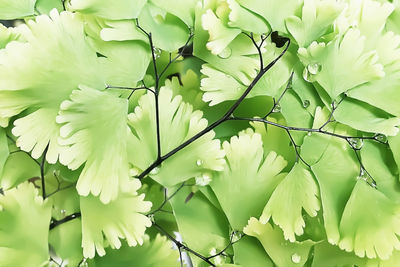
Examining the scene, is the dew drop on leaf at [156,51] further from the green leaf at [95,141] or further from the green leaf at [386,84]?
the green leaf at [386,84]

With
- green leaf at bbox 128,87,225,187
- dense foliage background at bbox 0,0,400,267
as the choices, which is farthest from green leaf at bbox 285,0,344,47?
green leaf at bbox 128,87,225,187

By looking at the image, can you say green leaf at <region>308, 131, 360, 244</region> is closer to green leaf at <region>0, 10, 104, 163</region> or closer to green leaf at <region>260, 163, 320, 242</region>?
green leaf at <region>260, 163, 320, 242</region>

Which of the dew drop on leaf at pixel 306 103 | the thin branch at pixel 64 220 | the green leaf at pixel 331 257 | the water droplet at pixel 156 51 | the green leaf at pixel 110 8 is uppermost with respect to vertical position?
the green leaf at pixel 110 8

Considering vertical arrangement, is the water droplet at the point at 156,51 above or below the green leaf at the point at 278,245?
above

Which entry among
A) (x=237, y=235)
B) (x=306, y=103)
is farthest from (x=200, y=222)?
(x=306, y=103)

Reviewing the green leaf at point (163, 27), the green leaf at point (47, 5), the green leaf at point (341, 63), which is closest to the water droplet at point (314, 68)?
the green leaf at point (341, 63)

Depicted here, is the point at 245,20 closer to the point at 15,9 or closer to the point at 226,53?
the point at 226,53
